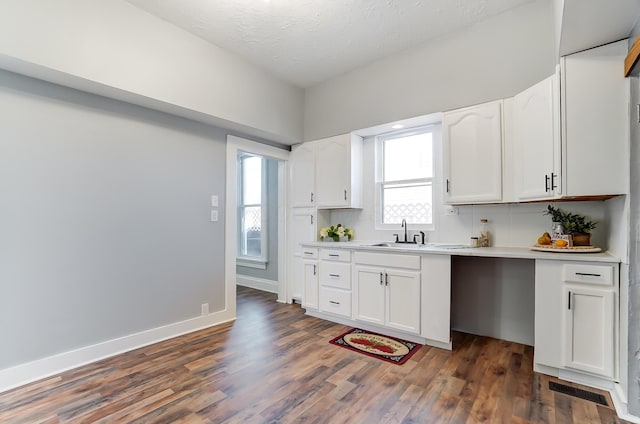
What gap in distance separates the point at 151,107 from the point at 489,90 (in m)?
3.21

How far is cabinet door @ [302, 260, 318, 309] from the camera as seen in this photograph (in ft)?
12.1

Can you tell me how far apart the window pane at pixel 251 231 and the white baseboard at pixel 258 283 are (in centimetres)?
43

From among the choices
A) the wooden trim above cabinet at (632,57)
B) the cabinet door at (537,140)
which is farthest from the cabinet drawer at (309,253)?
the wooden trim above cabinet at (632,57)

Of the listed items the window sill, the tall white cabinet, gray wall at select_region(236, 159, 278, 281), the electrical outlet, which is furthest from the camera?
→ the window sill

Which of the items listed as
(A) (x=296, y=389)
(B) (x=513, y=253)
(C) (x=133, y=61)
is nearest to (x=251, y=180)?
(C) (x=133, y=61)

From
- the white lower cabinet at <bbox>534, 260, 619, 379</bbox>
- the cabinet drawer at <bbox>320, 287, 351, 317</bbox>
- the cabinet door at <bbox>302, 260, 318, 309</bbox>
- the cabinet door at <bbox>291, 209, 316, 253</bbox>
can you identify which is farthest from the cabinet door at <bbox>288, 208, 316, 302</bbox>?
the white lower cabinet at <bbox>534, 260, 619, 379</bbox>

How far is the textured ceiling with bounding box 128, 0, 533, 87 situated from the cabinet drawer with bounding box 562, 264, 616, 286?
2.23 metres

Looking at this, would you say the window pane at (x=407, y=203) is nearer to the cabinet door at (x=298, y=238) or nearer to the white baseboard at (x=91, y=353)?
the cabinet door at (x=298, y=238)

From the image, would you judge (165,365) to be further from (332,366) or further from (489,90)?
(489,90)

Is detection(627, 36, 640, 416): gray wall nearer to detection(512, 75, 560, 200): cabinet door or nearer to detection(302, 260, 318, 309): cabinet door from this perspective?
detection(512, 75, 560, 200): cabinet door

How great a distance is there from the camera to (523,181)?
2.56m

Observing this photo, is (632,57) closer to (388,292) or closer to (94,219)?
(388,292)

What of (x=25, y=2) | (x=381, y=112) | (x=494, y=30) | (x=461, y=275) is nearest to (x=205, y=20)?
(x=25, y=2)

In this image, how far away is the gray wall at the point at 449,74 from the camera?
2.62 meters
